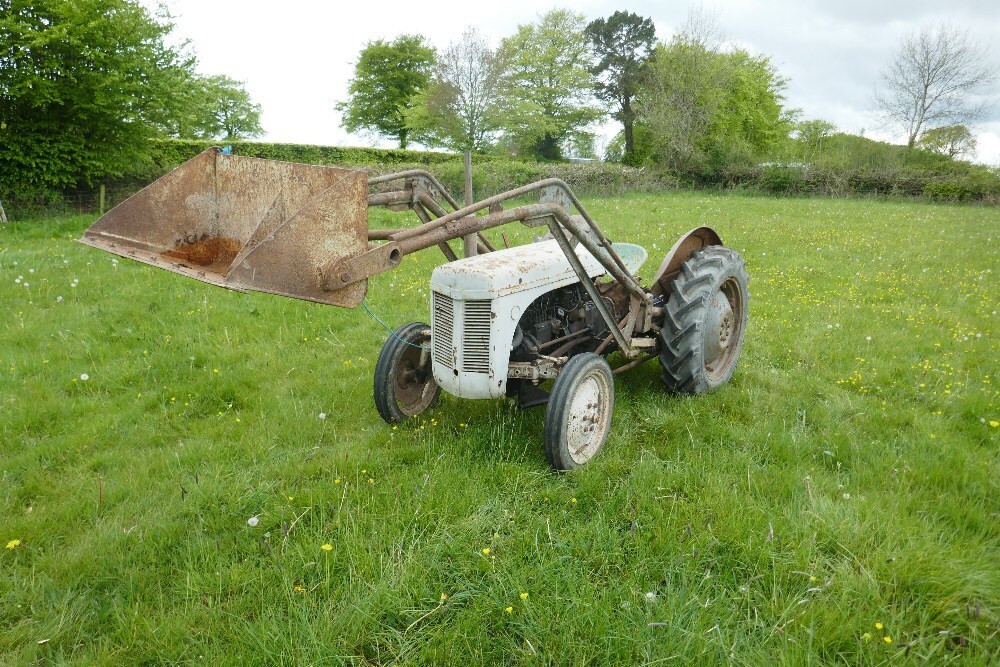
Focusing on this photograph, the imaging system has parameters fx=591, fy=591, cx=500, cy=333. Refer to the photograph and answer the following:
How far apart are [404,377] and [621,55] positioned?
4350 centimetres

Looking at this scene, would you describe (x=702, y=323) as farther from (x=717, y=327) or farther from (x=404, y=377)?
(x=404, y=377)

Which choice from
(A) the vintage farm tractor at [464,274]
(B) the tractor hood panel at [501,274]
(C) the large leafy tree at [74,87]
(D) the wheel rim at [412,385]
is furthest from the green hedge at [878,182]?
(D) the wheel rim at [412,385]

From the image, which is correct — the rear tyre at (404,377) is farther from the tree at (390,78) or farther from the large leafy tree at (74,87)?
the tree at (390,78)

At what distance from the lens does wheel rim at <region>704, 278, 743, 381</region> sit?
15.1 feet

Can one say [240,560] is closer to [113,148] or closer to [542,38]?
[113,148]

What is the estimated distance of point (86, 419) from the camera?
429 centimetres

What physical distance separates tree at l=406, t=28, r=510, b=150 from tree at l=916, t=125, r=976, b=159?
862 inches

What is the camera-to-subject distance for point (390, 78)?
135ft

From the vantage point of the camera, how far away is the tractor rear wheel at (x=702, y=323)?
4262 millimetres

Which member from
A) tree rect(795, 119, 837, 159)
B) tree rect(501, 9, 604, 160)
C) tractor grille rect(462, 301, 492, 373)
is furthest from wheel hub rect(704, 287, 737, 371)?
tree rect(795, 119, 837, 159)

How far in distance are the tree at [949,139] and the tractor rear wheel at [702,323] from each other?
32.8m

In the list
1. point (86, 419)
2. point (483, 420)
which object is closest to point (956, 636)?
point (483, 420)

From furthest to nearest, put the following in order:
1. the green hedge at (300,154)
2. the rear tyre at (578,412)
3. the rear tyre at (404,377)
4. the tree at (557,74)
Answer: the tree at (557,74) < the green hedge at (300,154) < the rear tyre at (404,377) < the rear tyre at (578,412)

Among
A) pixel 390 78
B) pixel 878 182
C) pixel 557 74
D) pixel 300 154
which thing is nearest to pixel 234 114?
pixel 390 78
